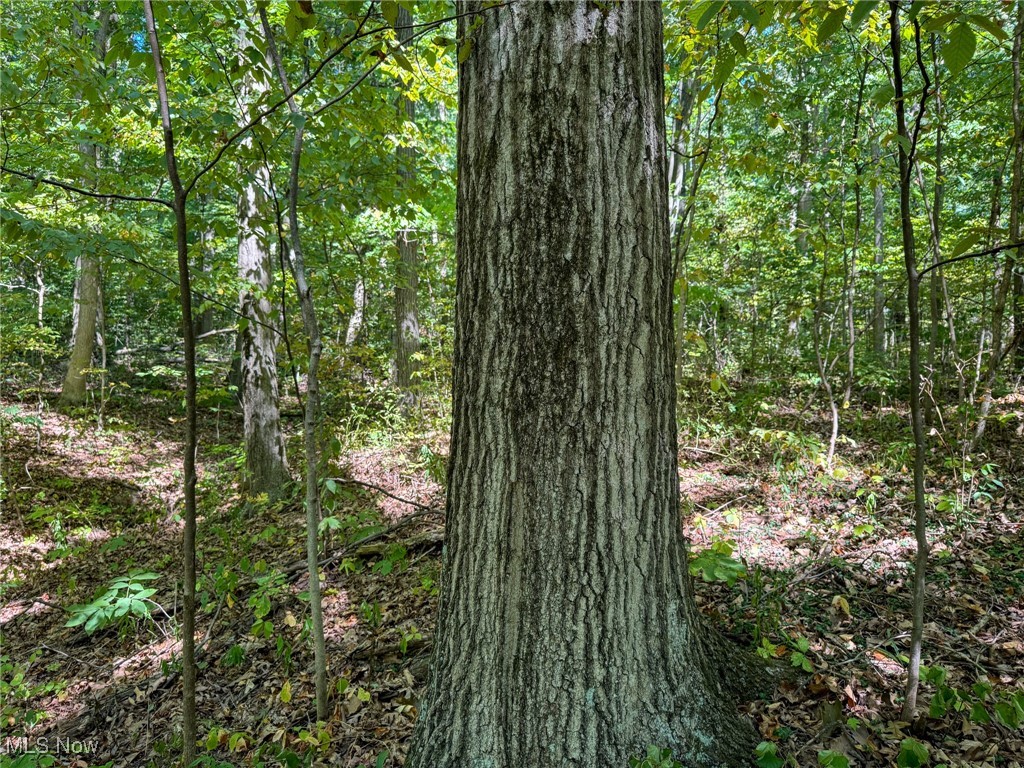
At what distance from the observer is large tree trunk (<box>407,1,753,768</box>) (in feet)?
5.49

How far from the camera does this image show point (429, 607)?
309 cm

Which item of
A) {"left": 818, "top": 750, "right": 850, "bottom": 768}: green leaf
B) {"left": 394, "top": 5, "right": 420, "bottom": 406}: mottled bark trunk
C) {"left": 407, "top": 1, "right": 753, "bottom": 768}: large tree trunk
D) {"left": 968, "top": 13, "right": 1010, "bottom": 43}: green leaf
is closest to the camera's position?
{"left": 968, "top": 13, "right": 1010, "bottom": 43}: green leaf

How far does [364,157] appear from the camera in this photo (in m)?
3.40

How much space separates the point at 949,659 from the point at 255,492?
19.2 ft

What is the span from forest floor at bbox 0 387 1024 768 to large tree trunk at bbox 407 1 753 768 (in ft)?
1.66

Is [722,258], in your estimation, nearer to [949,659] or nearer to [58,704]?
[949,659]

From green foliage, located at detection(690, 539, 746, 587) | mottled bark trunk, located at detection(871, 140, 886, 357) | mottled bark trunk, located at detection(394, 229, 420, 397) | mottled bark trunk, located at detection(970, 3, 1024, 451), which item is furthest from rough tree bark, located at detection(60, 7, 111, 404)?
mottled bark trunk, located at detection(970, 3, 1024, 451)

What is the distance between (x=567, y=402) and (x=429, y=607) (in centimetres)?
194

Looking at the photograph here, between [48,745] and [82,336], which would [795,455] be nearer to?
[48,745]

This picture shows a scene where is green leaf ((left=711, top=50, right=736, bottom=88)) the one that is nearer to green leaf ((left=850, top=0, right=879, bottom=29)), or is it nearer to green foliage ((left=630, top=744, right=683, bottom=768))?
green leaf ((left=850, top=0, right=879, bottom=29))

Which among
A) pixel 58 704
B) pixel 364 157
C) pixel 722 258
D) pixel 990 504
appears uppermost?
pixel 722 258

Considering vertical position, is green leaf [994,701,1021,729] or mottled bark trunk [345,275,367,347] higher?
mottled bark trunk [345,275,367,347]

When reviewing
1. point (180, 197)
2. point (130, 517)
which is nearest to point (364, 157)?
point (180, 197)

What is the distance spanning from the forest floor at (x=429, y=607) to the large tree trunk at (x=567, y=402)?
507 millimetres
